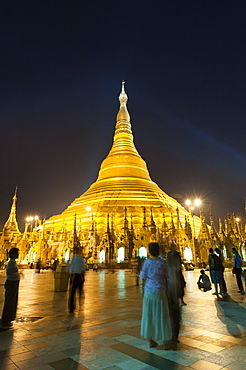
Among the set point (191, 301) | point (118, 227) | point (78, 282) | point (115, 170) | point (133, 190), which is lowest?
point (191, 301)

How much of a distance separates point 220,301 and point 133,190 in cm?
3336

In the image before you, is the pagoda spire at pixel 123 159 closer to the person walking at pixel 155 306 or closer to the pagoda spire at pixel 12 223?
the pagoda spire at pixel 12 223

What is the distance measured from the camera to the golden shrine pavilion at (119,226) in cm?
3083

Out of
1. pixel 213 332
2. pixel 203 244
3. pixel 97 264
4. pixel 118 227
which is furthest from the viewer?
pixel 118 227

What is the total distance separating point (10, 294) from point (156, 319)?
154 inches

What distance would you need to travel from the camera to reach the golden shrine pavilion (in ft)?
101

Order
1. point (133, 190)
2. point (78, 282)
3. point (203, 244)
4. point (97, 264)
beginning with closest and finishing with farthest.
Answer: point (78, 282), point (97, 264), point (203, 244), point (133, 190)

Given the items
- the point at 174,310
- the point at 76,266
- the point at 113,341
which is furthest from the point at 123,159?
the point at 113,341

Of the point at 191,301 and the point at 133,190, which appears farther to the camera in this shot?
the point at 133,190

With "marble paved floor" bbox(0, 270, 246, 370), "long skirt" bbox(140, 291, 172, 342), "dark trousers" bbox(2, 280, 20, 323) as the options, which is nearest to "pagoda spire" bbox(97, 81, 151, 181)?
"marble paved floor" bbox(0, 270, 246, 370)

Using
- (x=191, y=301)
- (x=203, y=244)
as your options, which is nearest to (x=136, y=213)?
(x=203, y=244)

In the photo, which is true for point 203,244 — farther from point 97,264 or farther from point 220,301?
point 220,301

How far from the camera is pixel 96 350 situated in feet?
13.3

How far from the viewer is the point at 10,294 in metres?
6.22
